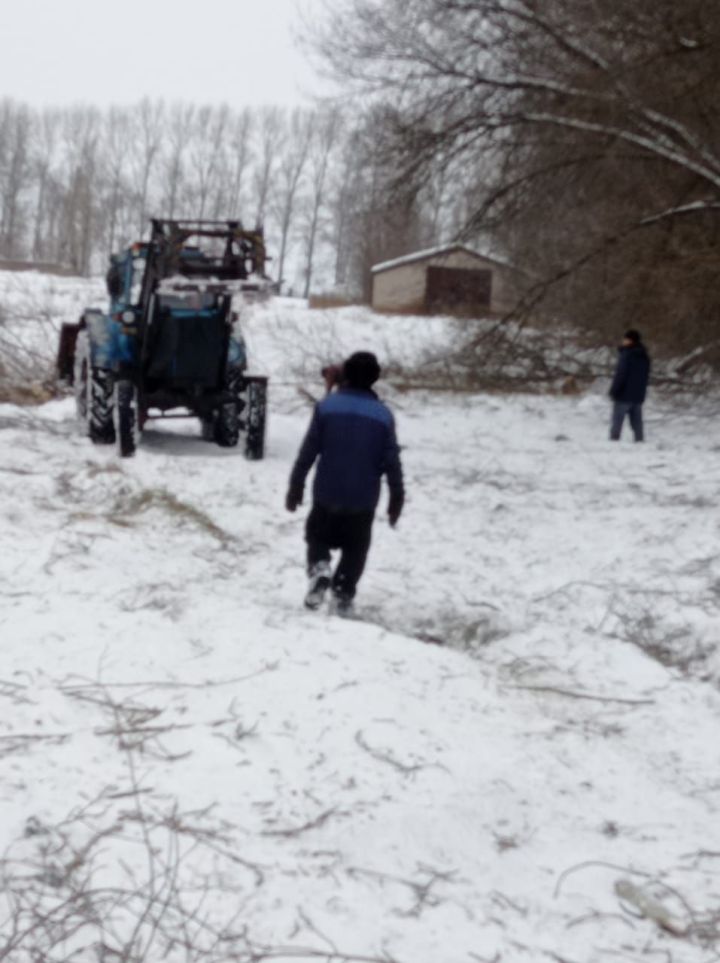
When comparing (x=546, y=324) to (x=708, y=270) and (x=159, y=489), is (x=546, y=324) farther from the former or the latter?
(x=159, y=489)

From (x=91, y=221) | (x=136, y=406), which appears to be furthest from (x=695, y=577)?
(x=91, y=221)

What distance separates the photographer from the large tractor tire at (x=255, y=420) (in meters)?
12.2

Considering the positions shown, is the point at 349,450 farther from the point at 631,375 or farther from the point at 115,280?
the point at 631,375

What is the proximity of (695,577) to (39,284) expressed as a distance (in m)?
32.5

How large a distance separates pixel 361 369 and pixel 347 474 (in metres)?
0.56

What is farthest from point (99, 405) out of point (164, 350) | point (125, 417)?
point (164, 350)

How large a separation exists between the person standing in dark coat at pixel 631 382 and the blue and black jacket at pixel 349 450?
8713 mm

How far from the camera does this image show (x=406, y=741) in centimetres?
470

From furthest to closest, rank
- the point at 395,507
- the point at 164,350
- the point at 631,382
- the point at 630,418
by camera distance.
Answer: the point at 630,418, the point at 631,382, the point at 164,350, the point at 395,507

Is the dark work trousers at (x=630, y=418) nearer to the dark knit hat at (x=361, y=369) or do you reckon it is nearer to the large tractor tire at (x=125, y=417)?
the large tractor tire at (x=125, y=417)

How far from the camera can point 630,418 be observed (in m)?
15.1

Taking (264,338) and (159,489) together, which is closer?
(159,489)

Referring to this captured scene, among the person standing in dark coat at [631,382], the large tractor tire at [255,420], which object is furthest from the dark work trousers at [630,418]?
the large tractor tire at [255,420]

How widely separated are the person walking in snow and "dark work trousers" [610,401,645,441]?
Result: 9091 millimetres
